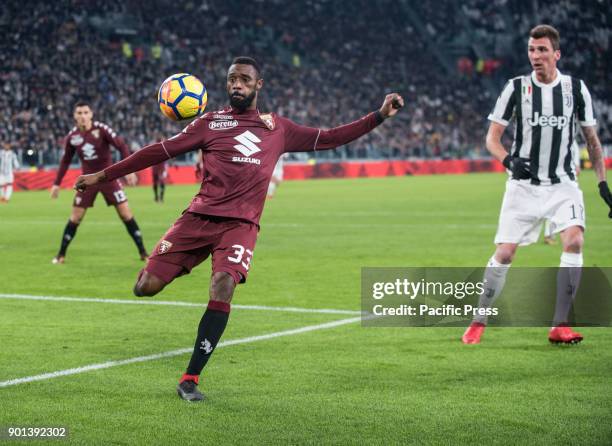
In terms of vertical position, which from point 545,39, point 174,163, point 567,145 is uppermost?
point 545,39

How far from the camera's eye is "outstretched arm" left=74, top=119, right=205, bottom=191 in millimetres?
6184

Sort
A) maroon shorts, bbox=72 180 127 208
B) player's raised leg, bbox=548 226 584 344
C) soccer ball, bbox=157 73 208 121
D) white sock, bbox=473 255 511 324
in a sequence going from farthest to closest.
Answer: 1. maroon shorts, bbox=72 180 127 208
2. white sock, bbox=473 255 511 324
3. player's raised leg, bbox=548 226 584 344
4. soccer ball, bbox=157 73 208 121

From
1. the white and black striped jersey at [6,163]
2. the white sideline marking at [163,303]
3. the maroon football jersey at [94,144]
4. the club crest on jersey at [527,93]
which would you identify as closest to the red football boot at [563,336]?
the club crest on jersey at [527,93]

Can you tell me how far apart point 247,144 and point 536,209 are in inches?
105

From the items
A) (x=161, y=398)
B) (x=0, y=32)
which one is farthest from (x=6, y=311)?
(x=0, y=32)

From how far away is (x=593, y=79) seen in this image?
6706cm

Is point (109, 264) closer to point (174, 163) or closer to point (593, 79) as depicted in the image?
point (174, 163)

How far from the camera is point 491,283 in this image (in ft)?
26.5

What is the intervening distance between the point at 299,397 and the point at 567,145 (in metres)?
3.33

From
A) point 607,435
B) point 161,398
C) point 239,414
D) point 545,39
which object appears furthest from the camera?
point 545,39

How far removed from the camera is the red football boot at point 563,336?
778cm

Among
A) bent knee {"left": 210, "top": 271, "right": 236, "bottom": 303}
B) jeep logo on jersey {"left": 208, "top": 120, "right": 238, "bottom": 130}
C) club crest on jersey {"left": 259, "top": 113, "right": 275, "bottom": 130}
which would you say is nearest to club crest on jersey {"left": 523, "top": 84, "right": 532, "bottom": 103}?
club crest on jersey {"left": 259, "top": 113, "right": 275, "bottom": 130}

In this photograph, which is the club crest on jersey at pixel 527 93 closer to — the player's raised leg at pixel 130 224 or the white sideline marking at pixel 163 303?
the white sideline marking at pixel 163 303

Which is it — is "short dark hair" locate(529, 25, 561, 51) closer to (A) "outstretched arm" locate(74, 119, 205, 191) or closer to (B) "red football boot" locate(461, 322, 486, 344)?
(B) "red football boot" locate(461, 322, 486, 344)
